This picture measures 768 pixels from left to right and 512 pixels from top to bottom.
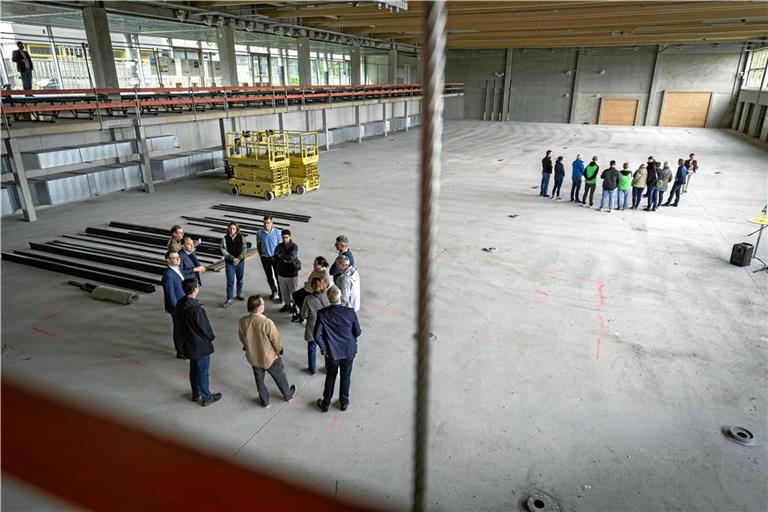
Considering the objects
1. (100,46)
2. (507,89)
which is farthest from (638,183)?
(507,89)

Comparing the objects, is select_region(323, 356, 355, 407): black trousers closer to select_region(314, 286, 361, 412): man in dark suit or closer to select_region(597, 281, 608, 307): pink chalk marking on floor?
select_region(314, 286, 361, 412): man in dark suit

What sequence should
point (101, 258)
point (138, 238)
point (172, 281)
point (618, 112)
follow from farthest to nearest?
point (618, 112), point (138, 238), point (101, 258), point (172, 281)

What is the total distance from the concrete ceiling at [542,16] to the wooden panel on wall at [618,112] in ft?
41.7

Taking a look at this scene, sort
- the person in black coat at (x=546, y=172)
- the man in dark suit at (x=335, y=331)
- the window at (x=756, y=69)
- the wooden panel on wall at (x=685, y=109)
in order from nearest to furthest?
1. the man in dark suit at (x=335, y=331)
2. the person in black coat at (x=546, y=172)
3. the window at (x=756, y=69)
4. the wooden panel on wall at (x=685, y=109)

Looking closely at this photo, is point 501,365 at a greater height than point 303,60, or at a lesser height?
lesser

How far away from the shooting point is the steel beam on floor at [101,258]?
10.6 m

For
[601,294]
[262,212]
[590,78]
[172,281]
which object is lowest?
[601,294]

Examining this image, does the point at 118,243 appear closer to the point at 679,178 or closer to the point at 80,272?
the point at 80,272

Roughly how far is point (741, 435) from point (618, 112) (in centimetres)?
4327

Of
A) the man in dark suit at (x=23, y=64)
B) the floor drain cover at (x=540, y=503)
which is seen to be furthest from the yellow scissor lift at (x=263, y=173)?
the floor drain cover at (x=540, y=503)

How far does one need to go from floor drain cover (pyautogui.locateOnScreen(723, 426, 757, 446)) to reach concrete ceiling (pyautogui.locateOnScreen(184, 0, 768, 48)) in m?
14.4

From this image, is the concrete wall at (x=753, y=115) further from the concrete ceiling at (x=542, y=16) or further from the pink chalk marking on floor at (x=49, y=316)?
the pink chalk marking on floor at (x=49, y=316)

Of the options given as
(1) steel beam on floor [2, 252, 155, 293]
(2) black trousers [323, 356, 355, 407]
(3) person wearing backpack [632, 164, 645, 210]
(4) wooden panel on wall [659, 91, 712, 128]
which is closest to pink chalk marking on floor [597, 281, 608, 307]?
(2) black trousers [323, 356, 355, 407]

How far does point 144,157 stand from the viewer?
1723 centimetres
